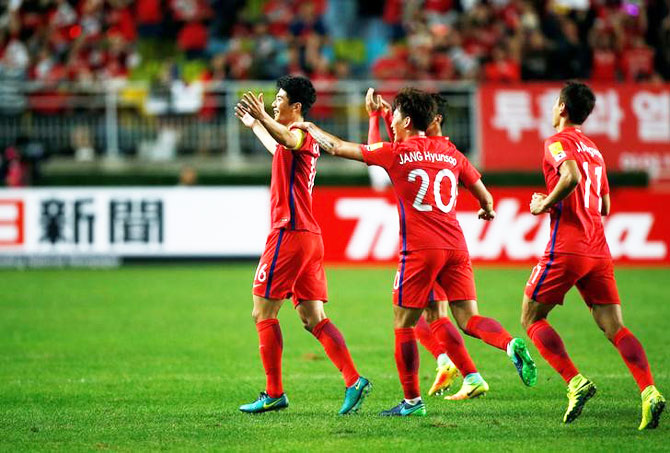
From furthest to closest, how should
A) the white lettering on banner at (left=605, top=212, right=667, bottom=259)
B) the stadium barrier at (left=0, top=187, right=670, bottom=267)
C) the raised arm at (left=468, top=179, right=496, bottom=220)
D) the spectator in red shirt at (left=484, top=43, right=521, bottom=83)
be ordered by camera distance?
1. the spectator in red shirt at (left=484, top=43, right=521, bottom=83)
2. the white lettering on banner at (left=605, top=212, right=667, bottom=259)
3. the stadium barrier at (left=0, top=187, right=670, bottom=267)
4. the raised arm at (left=468, top=179, right=496, bottom=220)

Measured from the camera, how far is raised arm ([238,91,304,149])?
7426 mm

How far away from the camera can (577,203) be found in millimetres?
7762

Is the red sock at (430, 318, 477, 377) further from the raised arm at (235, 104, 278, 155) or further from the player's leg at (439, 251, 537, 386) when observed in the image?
the raised arm at (235, 104, 278, 155)

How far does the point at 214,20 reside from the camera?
1000 inches

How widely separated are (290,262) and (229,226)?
41.0 ft

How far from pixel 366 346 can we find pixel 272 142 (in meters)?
3.98

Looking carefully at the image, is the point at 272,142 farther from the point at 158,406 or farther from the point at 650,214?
the point at 650,214

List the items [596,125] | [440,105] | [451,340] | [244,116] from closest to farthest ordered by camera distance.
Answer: [244,116], [451,340], [440,105], [596,125]

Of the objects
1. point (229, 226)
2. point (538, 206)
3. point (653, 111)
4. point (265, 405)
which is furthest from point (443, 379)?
point (653, 111)

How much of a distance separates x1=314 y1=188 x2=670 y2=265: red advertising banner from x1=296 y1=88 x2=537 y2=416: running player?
12.0 meters

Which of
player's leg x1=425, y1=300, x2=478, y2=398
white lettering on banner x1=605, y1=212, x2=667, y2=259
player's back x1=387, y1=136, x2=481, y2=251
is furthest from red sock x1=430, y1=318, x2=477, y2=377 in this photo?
white lettering on banner x1=605, y1=212, x2=667, y2=259

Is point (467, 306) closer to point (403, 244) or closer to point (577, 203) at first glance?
point (403, 244)

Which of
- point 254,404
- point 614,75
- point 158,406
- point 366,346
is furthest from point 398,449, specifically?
point 614,75

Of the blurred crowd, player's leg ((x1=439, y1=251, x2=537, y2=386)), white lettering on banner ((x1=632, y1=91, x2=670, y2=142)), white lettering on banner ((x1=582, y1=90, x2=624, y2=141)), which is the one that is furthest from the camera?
the blurred crowd
